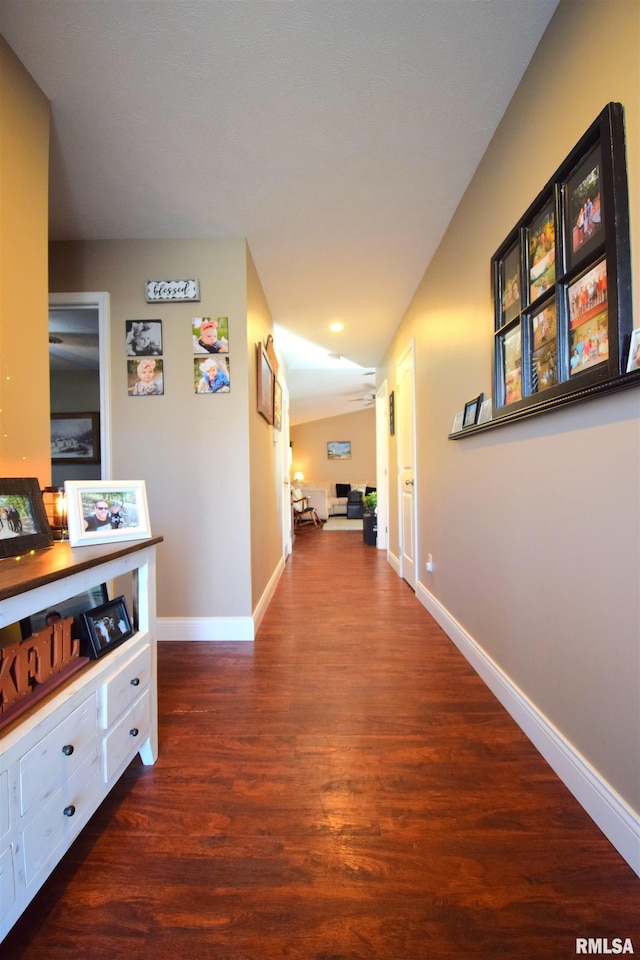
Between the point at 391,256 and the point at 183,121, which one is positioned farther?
the point at 391,256

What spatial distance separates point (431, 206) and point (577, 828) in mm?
2588

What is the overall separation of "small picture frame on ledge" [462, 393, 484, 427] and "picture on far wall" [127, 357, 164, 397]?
1712 mm

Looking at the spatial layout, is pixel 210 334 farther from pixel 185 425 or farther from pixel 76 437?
pixel 76 437

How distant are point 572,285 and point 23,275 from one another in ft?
5.75

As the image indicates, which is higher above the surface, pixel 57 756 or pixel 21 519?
pixel 21 519

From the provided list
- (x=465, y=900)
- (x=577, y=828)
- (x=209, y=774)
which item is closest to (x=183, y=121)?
(x=209, y=774)

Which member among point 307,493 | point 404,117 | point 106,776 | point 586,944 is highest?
A: point 404,117

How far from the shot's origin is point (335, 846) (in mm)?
955

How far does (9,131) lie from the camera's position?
1.23 metres

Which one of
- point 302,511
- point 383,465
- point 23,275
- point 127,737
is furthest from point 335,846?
point 302,511

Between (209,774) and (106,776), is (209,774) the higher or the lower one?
the lower one

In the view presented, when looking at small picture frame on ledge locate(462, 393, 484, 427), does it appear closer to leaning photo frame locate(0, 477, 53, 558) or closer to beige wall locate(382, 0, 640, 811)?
beige wall locate(382, 0, 640, 811)

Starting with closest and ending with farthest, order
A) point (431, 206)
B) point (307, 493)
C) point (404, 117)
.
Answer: point (404, 117) < point (431, 206) < point (307, 493)

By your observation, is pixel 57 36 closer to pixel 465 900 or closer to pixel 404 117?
pixel 404 117
